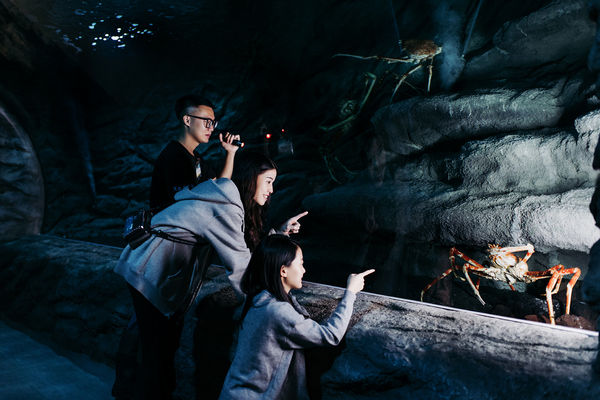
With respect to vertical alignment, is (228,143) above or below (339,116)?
below

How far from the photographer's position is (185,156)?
84.6 inches

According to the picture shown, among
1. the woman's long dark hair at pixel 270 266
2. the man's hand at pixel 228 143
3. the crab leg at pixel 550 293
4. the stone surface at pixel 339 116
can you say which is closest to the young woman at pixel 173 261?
the woman's long dark hair at pixel 270 266

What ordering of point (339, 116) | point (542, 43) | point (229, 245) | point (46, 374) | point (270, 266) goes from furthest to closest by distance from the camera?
point (339, 116)
point (542, 43)
point (46, 374)
point (229, 245)
point (270, 266)

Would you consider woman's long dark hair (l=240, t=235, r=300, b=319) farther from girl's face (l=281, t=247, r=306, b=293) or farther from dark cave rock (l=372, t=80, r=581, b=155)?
dark cave rock (l=372, t=80, r=581, b=155)

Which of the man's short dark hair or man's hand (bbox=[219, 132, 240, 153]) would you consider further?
the man's short dark hair

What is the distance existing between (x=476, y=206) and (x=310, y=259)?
2.00 m

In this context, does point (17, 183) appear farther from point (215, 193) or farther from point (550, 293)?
point (550, 293)

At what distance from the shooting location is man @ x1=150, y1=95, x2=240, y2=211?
6.86ft

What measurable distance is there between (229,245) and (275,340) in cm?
52

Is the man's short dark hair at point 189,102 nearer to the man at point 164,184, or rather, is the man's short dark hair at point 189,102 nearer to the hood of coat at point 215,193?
the man at point 164,184

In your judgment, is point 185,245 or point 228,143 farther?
point 228,143

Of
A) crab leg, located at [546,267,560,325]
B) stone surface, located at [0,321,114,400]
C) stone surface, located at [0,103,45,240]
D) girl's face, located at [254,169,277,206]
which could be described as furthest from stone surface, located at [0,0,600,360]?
girl's face, located at [254,169,277,206]

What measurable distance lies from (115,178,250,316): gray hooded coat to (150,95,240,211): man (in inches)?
12.0

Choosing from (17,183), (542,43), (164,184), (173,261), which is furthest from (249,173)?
(17,183)
